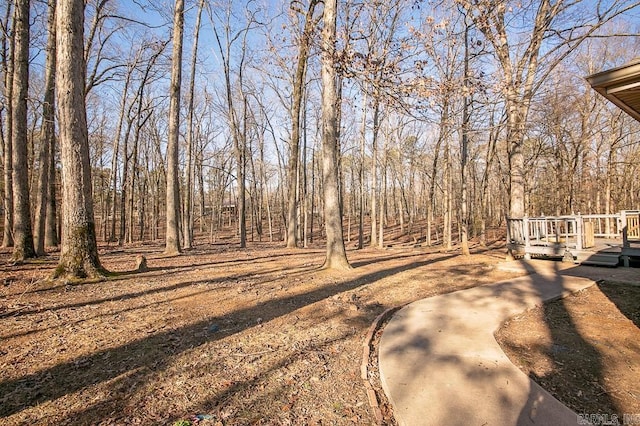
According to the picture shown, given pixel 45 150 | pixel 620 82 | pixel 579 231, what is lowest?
pixel 579 231

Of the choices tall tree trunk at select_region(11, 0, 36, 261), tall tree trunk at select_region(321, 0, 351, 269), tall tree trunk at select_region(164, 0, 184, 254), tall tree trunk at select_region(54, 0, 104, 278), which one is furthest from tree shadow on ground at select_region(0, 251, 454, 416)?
tall tree trunk at select_region(164, 0, 184, 254)

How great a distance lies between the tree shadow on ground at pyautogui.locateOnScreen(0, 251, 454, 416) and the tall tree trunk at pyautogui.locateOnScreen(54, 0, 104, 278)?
3.43 meters

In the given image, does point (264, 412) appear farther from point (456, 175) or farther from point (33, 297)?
point (456, 175)

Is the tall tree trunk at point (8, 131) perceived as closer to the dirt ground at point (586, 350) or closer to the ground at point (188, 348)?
the ground at point (188, 348)

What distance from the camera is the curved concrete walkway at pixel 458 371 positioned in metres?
2.31

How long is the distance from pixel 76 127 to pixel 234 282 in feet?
13.8

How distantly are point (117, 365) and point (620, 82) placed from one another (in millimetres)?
6276

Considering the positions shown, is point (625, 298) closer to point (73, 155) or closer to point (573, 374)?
point (573, 374)

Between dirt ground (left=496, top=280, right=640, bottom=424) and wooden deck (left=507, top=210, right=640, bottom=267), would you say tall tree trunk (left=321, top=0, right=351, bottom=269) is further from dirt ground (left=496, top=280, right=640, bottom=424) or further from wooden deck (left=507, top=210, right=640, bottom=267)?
wooden deck (left=507, top=210, right=640, bottom=267)

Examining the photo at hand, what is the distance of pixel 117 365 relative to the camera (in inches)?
121

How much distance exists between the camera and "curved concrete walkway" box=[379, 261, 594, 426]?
91.1 inches

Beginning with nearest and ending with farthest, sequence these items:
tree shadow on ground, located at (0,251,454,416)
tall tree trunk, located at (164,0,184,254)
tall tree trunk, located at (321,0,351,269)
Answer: tree shadow on ground, located at (0,251,454,416) < tall tree trunk, located at (321,0,351,269) < tall tree trunk, located at (164,0,184,254)

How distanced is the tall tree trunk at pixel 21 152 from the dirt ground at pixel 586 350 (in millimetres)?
10601

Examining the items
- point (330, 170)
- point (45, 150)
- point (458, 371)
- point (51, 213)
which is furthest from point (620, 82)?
point (51, 213)
